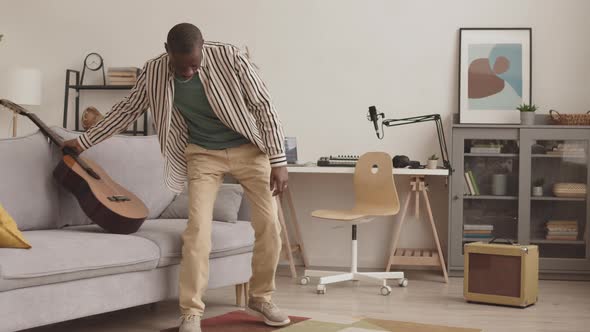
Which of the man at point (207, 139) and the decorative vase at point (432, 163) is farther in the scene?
the decorative vase at point (432, 163)

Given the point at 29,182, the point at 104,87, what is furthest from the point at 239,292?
the point at 104,87

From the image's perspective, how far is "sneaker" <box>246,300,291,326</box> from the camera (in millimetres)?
3604

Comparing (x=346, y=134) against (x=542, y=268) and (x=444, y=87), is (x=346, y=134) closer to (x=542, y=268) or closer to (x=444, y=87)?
(x=444, y=87)

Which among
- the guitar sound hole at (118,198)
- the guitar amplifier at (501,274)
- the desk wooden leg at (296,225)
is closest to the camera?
the guitar sound hole at (118,198)

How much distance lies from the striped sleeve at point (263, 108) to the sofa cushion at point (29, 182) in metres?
1.01

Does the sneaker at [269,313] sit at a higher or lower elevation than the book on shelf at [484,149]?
lower

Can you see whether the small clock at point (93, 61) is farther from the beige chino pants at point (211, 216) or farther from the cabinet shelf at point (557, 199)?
the cabinet shelf at point (557, 199)

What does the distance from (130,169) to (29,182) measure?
568 mm

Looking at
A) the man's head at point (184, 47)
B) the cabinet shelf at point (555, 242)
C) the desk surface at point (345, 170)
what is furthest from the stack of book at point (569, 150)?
the man's head at point (184, 47)

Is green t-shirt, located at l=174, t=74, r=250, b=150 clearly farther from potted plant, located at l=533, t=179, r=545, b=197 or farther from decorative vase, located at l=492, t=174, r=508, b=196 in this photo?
potted plant, located at l=533, t=179, r=545, b=197

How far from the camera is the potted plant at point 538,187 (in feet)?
17.7

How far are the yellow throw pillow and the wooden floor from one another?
72 cm

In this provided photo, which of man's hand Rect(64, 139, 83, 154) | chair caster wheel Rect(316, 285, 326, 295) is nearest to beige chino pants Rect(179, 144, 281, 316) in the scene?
man's hand Rect(64, 139, 83, 154)

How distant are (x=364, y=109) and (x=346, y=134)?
221 millimetres
